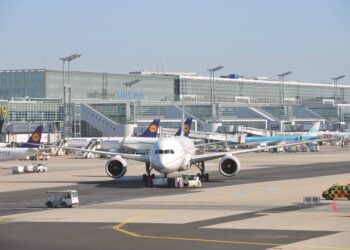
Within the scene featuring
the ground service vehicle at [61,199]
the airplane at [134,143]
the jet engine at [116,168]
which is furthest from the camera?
the airplane at [134,143]

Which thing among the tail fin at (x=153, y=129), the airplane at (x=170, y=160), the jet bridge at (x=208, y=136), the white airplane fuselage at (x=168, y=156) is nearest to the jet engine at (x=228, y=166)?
the airplane at (x=170, y=160)

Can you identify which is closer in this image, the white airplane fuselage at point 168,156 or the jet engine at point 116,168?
the white airplane fuselage at point 168,156

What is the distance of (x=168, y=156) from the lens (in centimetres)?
7125

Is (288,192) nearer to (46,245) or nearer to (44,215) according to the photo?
(44,215)

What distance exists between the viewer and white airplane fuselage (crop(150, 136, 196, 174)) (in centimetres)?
7106

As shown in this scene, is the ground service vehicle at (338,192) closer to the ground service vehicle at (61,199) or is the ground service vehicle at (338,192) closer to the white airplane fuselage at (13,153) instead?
the ground service vehicle at (61,199)

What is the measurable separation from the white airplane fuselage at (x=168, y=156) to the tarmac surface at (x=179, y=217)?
7.97 ft

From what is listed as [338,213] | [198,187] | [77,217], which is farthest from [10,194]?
[338,213]

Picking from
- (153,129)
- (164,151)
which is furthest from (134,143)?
(164,151)

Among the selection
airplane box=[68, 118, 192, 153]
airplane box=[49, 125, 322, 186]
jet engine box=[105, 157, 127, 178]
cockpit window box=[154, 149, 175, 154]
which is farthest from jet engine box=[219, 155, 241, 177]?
airplane box=[68, 118, 192, 153]

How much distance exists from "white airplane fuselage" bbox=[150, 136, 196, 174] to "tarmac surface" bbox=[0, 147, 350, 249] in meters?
2.43

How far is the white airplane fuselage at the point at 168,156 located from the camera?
71062 mm

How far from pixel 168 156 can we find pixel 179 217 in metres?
23.7

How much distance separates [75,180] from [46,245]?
47809 mm
